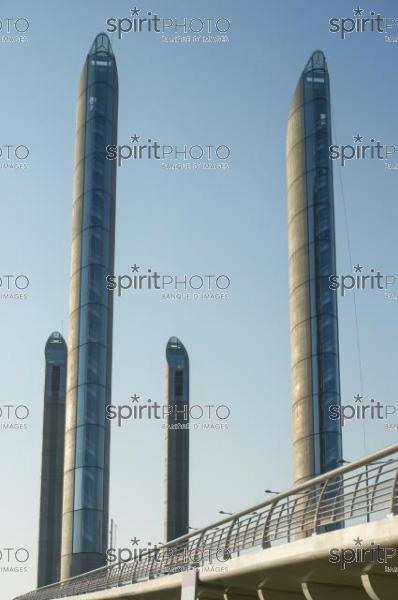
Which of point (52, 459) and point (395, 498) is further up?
point (52, 459)

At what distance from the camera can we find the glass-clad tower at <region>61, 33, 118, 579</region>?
235 ft

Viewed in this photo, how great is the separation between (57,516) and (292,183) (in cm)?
4694

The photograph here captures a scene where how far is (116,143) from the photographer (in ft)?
266

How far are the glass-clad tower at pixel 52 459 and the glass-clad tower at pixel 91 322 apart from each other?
23.4 m

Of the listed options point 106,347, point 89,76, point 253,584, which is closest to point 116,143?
point 89,76

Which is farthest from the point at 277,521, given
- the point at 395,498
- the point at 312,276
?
the point at 312,276

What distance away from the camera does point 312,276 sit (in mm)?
63125

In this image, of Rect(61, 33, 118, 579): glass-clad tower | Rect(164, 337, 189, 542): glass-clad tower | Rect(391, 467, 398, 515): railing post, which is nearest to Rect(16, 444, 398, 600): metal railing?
Rect(391, 467, 398, 515): railing post

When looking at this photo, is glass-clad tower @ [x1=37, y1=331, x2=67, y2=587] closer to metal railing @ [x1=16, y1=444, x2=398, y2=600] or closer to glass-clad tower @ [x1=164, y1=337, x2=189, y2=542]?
glass-clad tower @ [x1=164, y1=337, x2=189, y2=542]

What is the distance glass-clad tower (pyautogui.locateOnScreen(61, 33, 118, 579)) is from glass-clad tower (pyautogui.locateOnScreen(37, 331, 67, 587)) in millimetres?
23415

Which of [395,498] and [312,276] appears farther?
[312,276]

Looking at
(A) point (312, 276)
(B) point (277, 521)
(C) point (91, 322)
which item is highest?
(C) point (91, 322)

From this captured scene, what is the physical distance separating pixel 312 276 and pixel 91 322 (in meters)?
18.6

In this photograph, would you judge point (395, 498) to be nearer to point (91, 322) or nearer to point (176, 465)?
point (91, 322)
